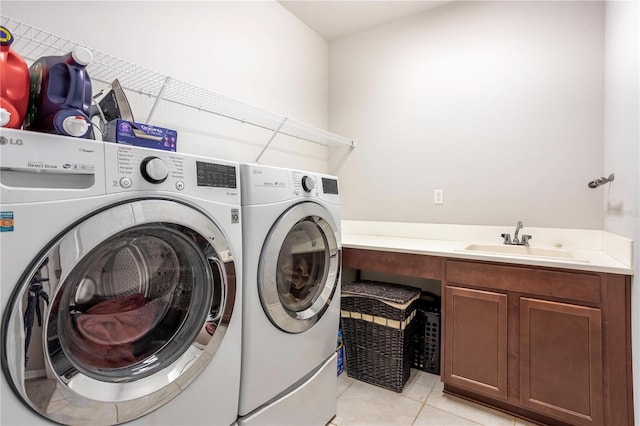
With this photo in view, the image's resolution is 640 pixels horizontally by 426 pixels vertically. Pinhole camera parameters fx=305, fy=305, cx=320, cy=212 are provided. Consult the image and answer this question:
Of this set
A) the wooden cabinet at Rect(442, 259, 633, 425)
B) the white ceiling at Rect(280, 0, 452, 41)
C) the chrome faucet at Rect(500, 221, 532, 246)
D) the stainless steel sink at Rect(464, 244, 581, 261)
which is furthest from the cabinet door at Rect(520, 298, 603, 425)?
the white ceiling at Rect(280, 0, 452, 41)

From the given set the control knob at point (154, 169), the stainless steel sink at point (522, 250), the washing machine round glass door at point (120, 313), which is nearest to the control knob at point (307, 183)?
the washing machine round glass door at point (120, 313)

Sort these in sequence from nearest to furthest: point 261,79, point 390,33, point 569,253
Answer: point 569,253 → point 261,79 → point 390,33

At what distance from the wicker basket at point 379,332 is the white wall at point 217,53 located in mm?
1134

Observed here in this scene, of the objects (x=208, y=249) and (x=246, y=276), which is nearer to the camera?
(x=208, y=249)

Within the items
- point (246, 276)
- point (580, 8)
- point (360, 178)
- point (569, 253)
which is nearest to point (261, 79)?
point (360, 178)

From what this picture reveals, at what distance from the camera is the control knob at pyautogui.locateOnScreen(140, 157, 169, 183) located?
78cm

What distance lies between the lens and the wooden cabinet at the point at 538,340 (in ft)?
4.23

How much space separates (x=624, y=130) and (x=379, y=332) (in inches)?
62.3

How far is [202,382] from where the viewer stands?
92 cm

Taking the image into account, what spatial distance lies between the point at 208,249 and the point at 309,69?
212cm

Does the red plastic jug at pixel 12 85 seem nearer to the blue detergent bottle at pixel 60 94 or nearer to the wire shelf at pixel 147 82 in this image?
the blue detergent bottle at pixel 60 94

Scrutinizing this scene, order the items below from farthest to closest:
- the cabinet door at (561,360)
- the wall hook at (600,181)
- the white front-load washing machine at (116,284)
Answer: the wall hook at (600,181) → the cabinet door at (561,360) → the white front-load washing machine at (116,284)

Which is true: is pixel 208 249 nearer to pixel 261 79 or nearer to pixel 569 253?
pixel 261 79

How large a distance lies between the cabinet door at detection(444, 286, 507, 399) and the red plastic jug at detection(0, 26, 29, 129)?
71.6 inches
